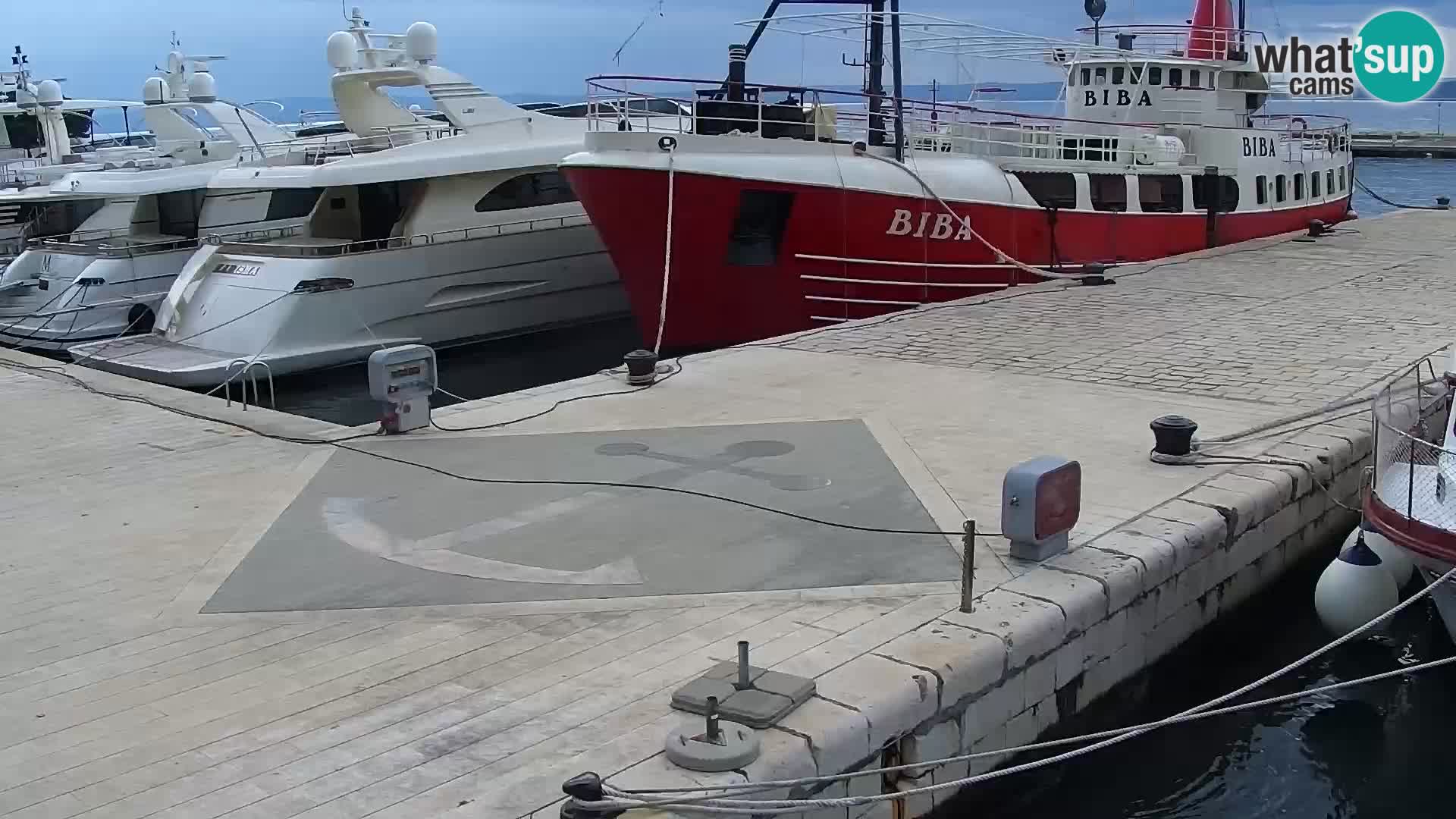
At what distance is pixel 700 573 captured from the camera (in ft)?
21.1

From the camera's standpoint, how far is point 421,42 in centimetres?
1994

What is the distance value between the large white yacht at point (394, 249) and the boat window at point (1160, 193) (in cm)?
781

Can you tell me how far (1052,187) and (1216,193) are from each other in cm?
327

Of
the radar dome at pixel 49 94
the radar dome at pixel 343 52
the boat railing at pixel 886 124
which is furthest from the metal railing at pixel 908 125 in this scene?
the radar dome at pixel 49 94

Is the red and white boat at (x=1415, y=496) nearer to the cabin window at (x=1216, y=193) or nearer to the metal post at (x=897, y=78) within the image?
the metal post at (x=897, y=78)

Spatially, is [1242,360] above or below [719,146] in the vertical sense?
below

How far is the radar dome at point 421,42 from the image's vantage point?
19844mm

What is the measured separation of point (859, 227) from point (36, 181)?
17428 millimetres

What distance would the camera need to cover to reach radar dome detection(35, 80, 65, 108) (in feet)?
90.3

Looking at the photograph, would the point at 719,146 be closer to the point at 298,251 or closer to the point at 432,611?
the point at 298,251

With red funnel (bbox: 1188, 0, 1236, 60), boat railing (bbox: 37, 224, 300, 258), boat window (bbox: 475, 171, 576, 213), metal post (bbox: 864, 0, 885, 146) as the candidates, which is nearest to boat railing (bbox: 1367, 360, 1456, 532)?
metal post (bbox: 864, 0, 885, 146)

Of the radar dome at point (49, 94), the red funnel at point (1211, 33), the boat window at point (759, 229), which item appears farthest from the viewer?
the radar dome at point (49, 94)

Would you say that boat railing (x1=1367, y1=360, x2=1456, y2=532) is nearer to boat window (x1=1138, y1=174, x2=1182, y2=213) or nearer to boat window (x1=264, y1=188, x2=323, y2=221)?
boat window (x1=1138, y1=174, x2=1182, y2=213)

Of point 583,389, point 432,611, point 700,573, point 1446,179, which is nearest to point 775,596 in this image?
point 700,573
